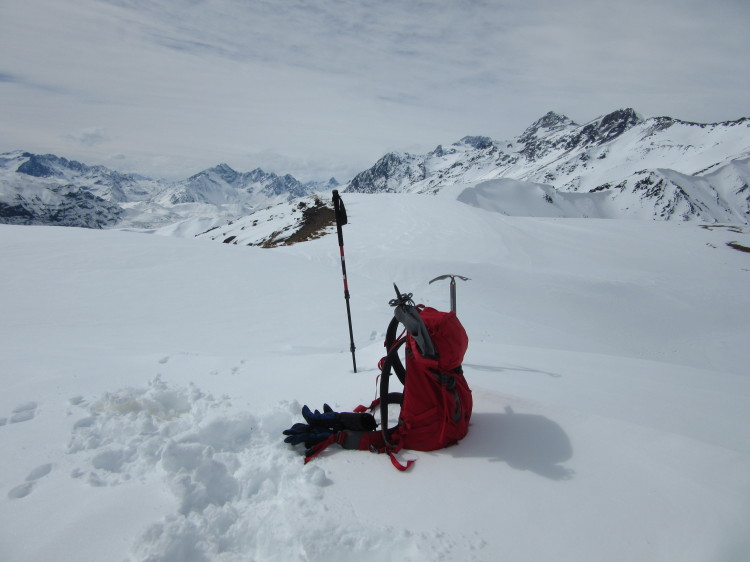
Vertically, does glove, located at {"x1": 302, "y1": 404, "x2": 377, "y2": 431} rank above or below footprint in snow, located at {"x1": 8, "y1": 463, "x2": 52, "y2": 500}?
below

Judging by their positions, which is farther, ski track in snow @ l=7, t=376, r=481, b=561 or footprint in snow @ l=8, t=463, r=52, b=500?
footprint in snow @ l=8, t=463, r=52, b=500

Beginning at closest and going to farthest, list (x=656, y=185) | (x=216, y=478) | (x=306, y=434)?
1. (x=216, y=478)
2. (x=306, y=434)
3. (x=656, y=185)

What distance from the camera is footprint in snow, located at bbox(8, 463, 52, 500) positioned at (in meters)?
2.87

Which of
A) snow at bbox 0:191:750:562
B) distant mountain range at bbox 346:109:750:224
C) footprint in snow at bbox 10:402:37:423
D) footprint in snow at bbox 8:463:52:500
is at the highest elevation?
distant mountain range at bbox 346:109:750:224

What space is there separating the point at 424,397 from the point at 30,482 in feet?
11.0

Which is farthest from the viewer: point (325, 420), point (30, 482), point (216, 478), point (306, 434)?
point (325, 420)

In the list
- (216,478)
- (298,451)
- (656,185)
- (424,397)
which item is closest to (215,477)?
(216,478)

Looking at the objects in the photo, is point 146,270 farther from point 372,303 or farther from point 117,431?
point 117,431

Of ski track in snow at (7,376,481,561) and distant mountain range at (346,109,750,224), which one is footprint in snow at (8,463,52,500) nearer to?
ski track in snow at (7,376,481,561)

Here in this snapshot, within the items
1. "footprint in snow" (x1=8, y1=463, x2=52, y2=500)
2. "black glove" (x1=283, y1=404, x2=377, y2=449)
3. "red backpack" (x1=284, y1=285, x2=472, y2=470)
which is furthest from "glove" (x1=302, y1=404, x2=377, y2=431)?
"footprint in snow" (x1=8, y1=463, x2=52, y2=500)

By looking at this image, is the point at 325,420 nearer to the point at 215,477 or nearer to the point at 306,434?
the point at 306,434

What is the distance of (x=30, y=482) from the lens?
9.86 ft

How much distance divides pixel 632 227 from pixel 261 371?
32033 mm

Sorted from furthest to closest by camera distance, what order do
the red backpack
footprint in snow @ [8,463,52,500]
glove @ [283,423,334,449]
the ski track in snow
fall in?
glove @ [283,423,334,449]
the red backpack
footprint in snow @ [8,463,52,500]
the ski track in snow
